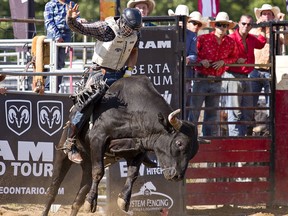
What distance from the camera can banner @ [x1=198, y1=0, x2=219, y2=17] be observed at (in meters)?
14.6

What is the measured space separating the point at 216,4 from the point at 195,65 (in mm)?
3196

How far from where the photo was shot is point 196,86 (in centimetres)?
1202

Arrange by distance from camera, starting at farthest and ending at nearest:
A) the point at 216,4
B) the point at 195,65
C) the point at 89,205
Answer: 1. the point at 216,4
2. the point at 195,65
3. the point at 89,205

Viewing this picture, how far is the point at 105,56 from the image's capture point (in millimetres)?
10133

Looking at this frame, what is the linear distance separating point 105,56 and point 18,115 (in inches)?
63.1

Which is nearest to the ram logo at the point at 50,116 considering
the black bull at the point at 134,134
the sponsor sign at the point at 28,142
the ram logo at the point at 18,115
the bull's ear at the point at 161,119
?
the sponsor sign at the point at 28,142

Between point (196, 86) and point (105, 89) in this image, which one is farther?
point (196, 86)

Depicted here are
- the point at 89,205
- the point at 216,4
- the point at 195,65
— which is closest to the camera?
the point at 89,205

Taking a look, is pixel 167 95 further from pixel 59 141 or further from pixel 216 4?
pixel 216 4

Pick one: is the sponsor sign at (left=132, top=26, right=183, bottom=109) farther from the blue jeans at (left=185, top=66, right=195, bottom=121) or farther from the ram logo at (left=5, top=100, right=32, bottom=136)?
the ram logo at (left=5, top=100, right=32, bottom=136)

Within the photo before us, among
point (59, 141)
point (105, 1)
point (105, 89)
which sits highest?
point (105, 1)

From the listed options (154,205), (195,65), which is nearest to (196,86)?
(195,65)

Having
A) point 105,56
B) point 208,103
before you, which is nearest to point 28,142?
point 105,56

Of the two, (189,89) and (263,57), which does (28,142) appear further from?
(263,57)
